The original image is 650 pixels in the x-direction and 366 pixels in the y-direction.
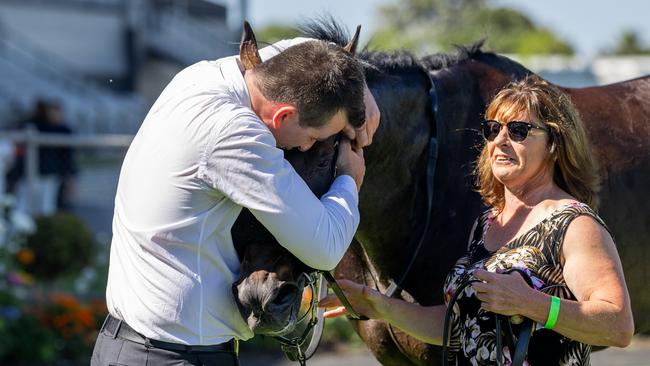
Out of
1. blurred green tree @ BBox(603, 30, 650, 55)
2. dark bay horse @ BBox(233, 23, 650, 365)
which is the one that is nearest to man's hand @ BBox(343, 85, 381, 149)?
dark bay horse @ BBox(233, 23, 650, 365)

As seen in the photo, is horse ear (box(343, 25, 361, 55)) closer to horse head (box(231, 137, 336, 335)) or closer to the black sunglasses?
horse head (box(231, 137, 336, 335))

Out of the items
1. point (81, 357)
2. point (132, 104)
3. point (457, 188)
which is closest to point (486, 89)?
point (457, 188)

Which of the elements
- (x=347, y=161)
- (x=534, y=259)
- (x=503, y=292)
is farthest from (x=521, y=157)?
(x=347, y=161)

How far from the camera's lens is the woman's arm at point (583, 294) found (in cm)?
278

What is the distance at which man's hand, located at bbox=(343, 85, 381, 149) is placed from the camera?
2.82 m

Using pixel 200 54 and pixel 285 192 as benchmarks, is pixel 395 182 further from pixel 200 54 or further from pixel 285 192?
pixel 200 54

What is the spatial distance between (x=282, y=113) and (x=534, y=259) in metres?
0.86

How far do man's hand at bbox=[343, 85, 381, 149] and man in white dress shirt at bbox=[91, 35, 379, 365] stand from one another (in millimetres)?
16

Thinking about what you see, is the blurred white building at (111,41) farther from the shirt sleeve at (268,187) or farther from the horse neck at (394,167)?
the shirt sleeve at (268,187)

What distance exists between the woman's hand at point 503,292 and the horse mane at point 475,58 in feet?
4.14

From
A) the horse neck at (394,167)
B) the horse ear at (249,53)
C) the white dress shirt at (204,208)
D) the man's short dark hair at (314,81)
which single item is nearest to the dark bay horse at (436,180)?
the horse neck at (394,167)

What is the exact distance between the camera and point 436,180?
367cm

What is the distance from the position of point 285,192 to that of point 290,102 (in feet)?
0.79

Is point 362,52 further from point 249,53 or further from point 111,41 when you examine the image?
point 111,41
